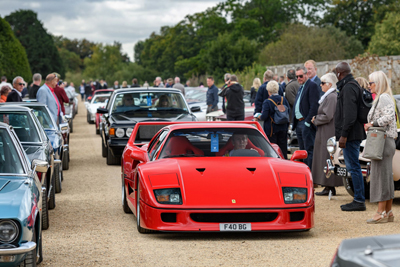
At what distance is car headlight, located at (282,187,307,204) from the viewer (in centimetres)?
727

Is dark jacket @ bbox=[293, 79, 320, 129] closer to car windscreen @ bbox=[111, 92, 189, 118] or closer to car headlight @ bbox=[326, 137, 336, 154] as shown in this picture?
car headlight @ bbox=[326, 137, 336, 154]

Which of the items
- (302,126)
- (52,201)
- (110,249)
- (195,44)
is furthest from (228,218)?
(195,44)

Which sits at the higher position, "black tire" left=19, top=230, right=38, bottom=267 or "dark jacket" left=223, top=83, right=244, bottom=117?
"dark jacket" left=223, top=83, right=244, bottom=117

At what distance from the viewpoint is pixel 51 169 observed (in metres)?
9.47

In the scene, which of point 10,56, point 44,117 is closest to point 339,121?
point 44,117

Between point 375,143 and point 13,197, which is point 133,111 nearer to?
point 375,143

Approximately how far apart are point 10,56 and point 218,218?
1864 inches

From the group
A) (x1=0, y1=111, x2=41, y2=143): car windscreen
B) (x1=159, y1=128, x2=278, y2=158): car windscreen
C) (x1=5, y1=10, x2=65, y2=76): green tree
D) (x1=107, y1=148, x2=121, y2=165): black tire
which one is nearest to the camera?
(x1=159, y1=128, x2=278, y2=158): car windscreen

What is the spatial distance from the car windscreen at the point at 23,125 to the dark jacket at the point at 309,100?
438 centimetres

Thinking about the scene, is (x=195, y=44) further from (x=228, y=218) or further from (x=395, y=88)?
(x=228, y=218)

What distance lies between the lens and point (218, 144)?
8453 millimetres

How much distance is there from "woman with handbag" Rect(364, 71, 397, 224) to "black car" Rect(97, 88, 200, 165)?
715cm

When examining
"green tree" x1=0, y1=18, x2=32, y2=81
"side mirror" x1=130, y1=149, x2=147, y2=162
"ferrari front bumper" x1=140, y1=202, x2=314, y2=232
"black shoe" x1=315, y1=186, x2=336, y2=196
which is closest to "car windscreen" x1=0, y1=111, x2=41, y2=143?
"side mirror" x1=130, y1=149, x2=147, y2=162

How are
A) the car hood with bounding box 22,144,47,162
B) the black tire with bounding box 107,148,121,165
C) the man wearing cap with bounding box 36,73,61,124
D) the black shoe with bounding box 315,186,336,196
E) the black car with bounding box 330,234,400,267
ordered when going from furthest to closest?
the black tire with bounding box 107,148,121,165
the man wearing cap with bounding box 36,73,61,124
the black shoe with bounding box 315,186,336,196
the car hood with bounding box 22,144,47,162
the black car with bounding box 330,234,400,267
